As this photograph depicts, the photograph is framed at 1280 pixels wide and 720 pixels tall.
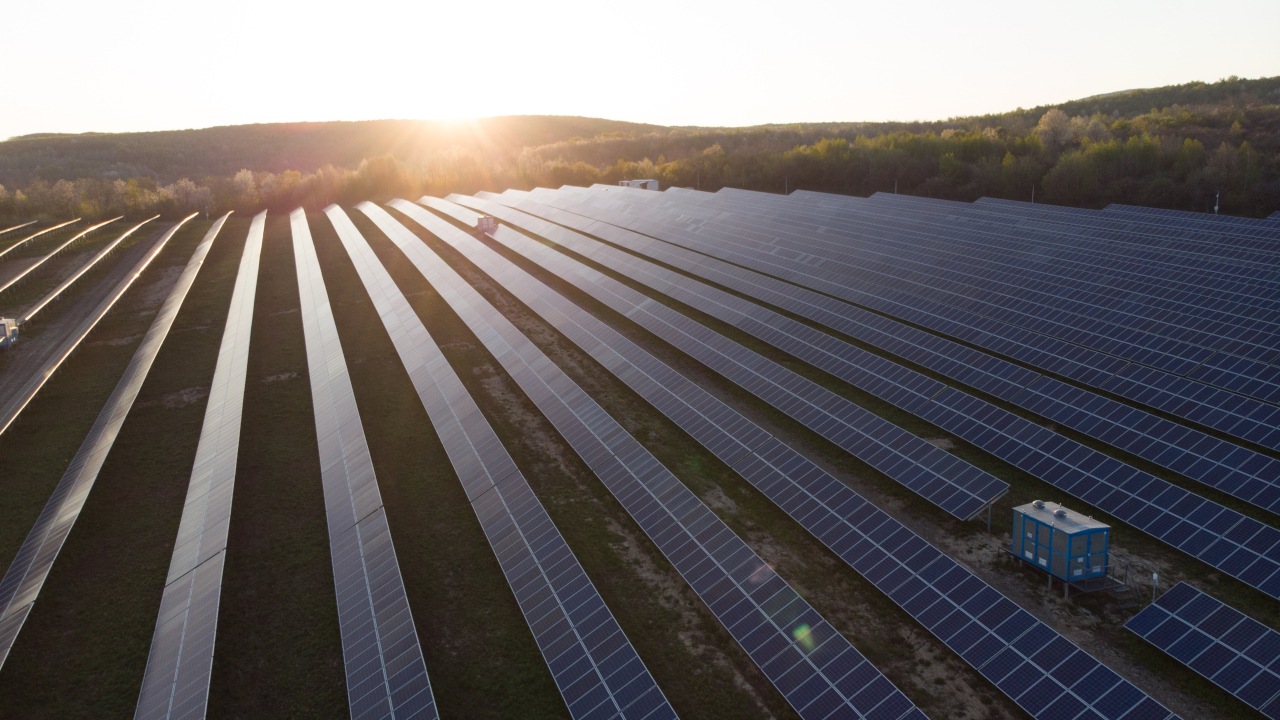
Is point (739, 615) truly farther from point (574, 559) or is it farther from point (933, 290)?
point (933, 290)

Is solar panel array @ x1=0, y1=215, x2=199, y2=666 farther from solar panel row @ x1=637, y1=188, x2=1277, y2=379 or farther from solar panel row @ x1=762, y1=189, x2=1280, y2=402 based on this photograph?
solar panel row @ x1=762, y1=189, x2=1280, y2=402

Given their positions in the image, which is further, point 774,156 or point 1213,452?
point 774,156

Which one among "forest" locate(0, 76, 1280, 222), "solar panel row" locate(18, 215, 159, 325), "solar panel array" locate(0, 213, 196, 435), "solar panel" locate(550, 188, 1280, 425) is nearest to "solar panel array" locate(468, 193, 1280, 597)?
"solar panel" locate(550, 188, 1280, 425)

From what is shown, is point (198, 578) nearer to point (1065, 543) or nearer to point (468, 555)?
point (468, 555)

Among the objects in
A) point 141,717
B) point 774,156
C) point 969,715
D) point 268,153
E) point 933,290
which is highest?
point 268,153

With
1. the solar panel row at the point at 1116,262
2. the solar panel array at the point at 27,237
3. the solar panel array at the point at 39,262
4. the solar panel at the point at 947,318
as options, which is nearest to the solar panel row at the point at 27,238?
the solar panel array at the point at 27,237

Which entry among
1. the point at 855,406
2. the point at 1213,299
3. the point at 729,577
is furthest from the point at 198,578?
the point at 1213,299

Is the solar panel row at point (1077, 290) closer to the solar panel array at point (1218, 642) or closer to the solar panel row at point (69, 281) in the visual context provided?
the solar panel array at point (1218, 642)

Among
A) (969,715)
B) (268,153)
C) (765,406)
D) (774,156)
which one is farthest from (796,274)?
(268,153)
